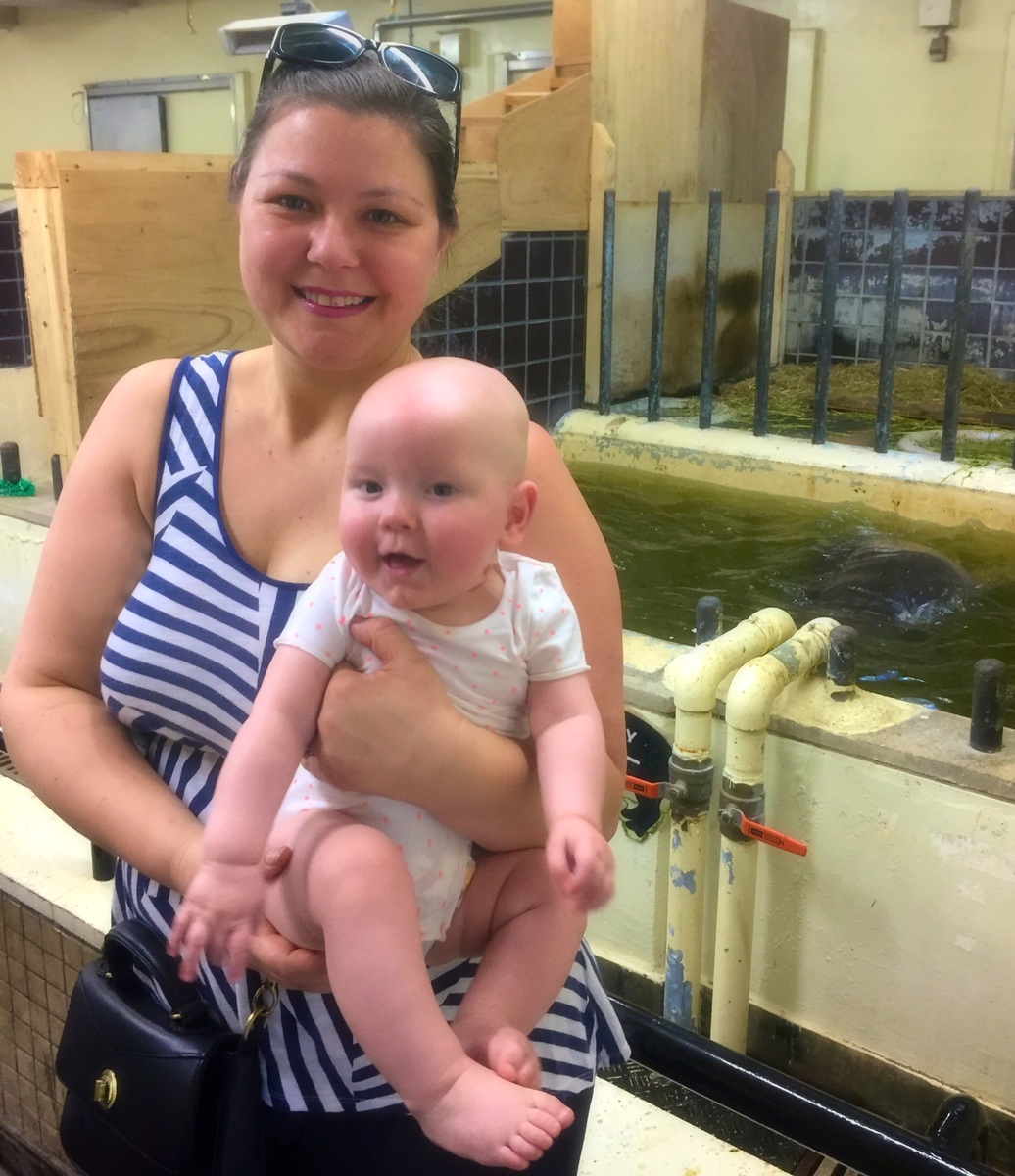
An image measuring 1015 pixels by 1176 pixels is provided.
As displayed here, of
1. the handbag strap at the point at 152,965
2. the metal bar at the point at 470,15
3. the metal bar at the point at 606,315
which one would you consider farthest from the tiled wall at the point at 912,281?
the handbag strap at the point at 152,965

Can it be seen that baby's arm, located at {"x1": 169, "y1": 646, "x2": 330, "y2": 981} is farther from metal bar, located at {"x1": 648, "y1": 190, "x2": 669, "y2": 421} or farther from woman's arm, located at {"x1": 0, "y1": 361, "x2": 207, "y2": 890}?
metal bar, located at {"x1": 648, "y1": 190, "x2": 669, "y2": 421}

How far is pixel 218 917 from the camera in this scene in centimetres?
72

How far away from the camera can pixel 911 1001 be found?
6.44ft

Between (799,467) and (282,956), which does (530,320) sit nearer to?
(799,467)

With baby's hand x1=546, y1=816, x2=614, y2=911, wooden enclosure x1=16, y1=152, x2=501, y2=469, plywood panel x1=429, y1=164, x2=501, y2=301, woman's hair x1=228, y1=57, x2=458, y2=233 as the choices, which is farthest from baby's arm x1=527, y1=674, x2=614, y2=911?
plywood panel x1=429, y1=164, x2=501, y2=301

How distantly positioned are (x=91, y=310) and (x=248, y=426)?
1.96 metres

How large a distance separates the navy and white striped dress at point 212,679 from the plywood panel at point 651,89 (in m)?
3.99

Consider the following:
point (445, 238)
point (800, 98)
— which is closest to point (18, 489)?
point (445, 238)

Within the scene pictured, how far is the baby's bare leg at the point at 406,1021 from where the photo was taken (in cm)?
72

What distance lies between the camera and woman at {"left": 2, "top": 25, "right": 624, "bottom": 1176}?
2.48ft

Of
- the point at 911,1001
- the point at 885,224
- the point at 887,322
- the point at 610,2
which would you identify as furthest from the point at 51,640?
the point at 885,224

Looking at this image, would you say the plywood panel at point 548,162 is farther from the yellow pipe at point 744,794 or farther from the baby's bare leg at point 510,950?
the baby's bare leg at point 510,950

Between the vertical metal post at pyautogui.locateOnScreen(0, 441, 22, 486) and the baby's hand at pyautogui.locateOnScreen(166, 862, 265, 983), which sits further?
the vertical metal post at pyautogui.locateOnScreen(0, 441, 22, 486)

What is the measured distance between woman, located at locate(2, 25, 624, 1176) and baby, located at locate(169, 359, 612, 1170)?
3 cm
